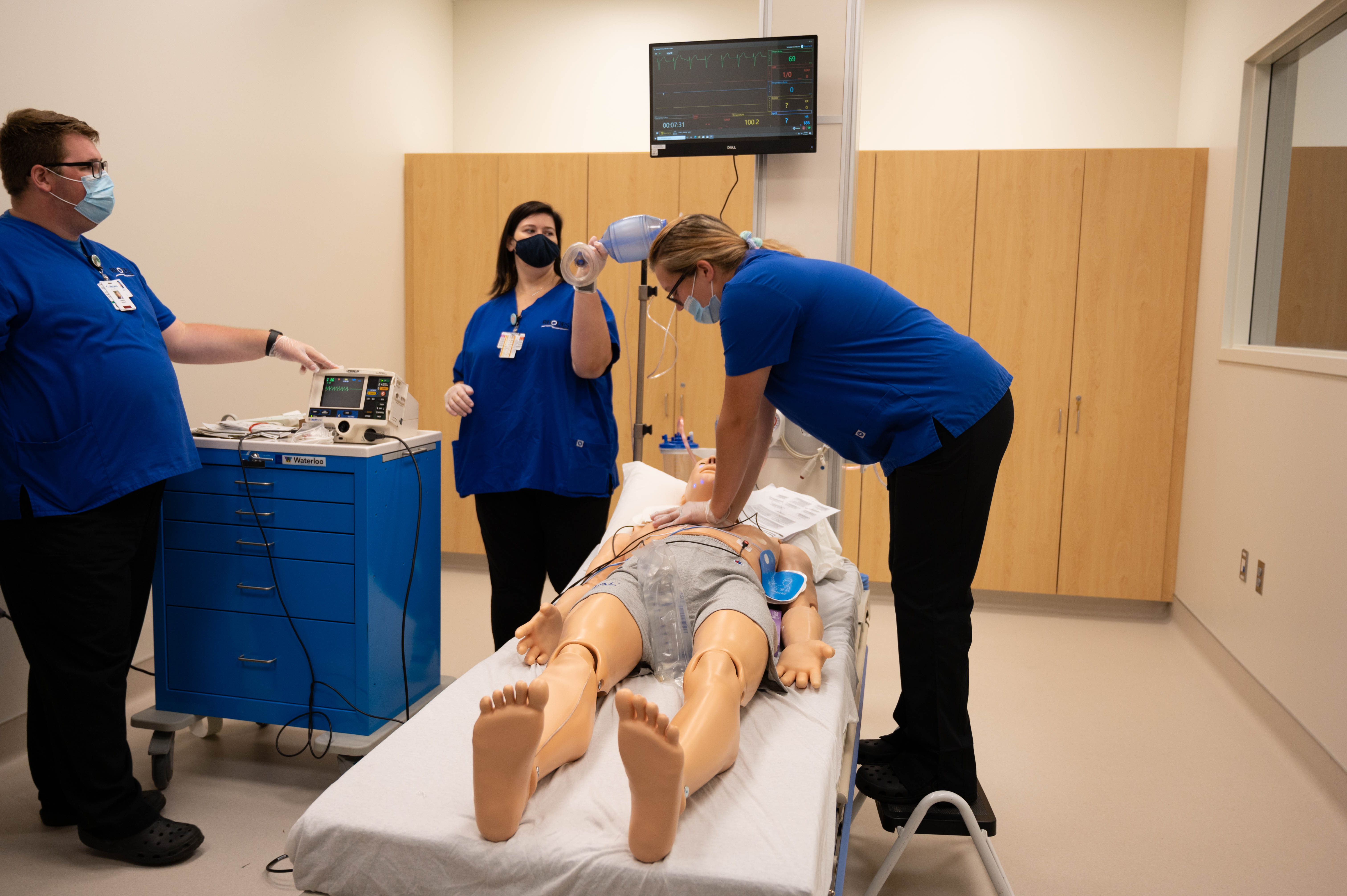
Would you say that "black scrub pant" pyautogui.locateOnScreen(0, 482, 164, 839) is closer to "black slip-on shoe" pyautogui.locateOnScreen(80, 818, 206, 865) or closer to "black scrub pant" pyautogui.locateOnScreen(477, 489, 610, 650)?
"black slip-on shoe" pyautogui.locateOnScreen(80, 818, 206, 865)

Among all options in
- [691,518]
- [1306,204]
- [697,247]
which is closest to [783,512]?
[691,518]

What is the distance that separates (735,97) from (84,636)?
7.30ft

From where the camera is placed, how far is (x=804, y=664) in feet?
5.82

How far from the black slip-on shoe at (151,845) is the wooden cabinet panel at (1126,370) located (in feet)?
11.3

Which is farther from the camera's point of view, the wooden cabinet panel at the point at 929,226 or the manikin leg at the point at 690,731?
the wooden cabinet panel at the point at 929,226

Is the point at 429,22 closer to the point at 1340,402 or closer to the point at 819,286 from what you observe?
the point at 819,286

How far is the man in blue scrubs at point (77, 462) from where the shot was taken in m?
1.83

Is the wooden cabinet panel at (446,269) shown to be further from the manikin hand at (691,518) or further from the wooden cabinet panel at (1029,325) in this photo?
the manikin hand at (691,518)

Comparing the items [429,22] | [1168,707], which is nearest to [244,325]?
[429,22]

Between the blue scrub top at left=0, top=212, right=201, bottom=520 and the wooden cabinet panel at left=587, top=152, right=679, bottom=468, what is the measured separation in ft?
7.54

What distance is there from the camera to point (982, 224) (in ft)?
12.7

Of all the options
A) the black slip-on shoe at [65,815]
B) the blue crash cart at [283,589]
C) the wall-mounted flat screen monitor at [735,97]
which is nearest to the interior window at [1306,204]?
the wall-mounted flat screen monitor at [735,97]

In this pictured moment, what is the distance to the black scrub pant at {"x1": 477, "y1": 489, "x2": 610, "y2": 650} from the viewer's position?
2500 millimetres

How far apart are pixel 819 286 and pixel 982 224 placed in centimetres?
244
